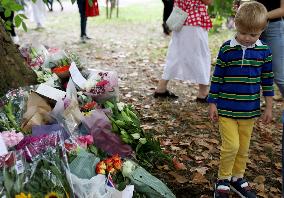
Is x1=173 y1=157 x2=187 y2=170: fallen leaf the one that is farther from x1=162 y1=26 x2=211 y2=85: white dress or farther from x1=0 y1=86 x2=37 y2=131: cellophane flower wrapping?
x1=162 y1=26 x2=211 y2=85: white dress

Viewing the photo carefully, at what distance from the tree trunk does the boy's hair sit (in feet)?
6.47

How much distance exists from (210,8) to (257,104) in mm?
3840

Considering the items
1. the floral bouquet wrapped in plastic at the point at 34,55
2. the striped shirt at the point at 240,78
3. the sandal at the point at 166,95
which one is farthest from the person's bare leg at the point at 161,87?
the striped shirt at the point at 240,78

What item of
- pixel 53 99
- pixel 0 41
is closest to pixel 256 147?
pixel 53 99

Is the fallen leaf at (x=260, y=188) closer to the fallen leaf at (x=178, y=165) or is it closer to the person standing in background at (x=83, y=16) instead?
the fallen leaf at (x=178, y=165)

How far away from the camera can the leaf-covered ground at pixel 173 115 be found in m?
3.59

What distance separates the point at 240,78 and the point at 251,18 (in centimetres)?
44

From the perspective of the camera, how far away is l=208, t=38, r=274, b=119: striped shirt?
2953 mm

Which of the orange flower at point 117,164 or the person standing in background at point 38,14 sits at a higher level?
the orange flower at point 117,164

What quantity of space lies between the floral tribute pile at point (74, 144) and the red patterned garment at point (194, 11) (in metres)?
1.56

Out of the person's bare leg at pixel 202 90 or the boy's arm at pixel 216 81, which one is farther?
the person's bare leg at pixel 202 90

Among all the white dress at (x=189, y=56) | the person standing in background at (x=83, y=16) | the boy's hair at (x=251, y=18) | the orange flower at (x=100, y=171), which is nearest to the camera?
the orange flower at (x=100, y=171)

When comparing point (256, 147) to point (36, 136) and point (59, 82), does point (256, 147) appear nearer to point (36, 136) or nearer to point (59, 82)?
point (59, 82)

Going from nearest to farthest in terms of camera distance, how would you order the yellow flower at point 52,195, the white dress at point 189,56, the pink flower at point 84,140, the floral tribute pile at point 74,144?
the yellow flower at point 52,195 < the floral tribute pile at point 74,144 < the pink flower at point 84,140 < the white dress at point 189,56
